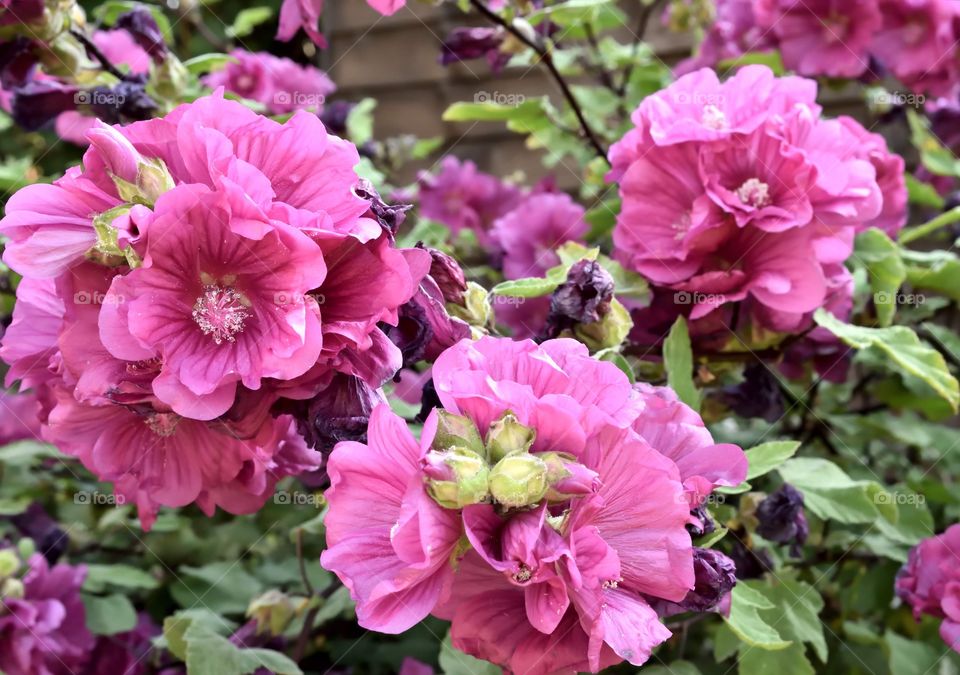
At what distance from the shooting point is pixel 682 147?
25.4 inches

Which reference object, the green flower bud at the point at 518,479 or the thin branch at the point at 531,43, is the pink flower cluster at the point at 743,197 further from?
the green flower bud at the point at 518,479

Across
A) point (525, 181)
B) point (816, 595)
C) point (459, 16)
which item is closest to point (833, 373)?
point (816, 595)

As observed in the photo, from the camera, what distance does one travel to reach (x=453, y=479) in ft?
1.28

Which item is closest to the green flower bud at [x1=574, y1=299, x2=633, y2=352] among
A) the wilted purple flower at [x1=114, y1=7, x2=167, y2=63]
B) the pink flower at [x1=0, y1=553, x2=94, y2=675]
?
the wilted purple flower at [x1=114, y1=7, x2=167, y2=63]

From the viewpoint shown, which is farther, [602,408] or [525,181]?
[525,181]

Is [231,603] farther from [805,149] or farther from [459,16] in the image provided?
[459,16]

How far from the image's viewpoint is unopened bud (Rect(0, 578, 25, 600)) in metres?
0.82

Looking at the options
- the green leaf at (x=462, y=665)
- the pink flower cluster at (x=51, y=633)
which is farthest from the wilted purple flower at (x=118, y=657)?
the green leaf at (x=462, y=665)

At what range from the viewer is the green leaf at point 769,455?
0.57 metres

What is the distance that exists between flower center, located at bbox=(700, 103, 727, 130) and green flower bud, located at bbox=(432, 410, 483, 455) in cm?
34

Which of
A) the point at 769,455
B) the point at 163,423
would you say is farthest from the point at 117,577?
the point at 769,455

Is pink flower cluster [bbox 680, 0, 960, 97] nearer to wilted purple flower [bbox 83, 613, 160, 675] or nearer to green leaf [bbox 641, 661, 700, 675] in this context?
green leaf [bbox 641, 661, 700, 675]

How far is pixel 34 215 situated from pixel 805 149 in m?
0.51

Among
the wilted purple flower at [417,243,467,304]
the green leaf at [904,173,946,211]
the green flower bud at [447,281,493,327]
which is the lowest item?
the green leaf at [904,173,946,211]
